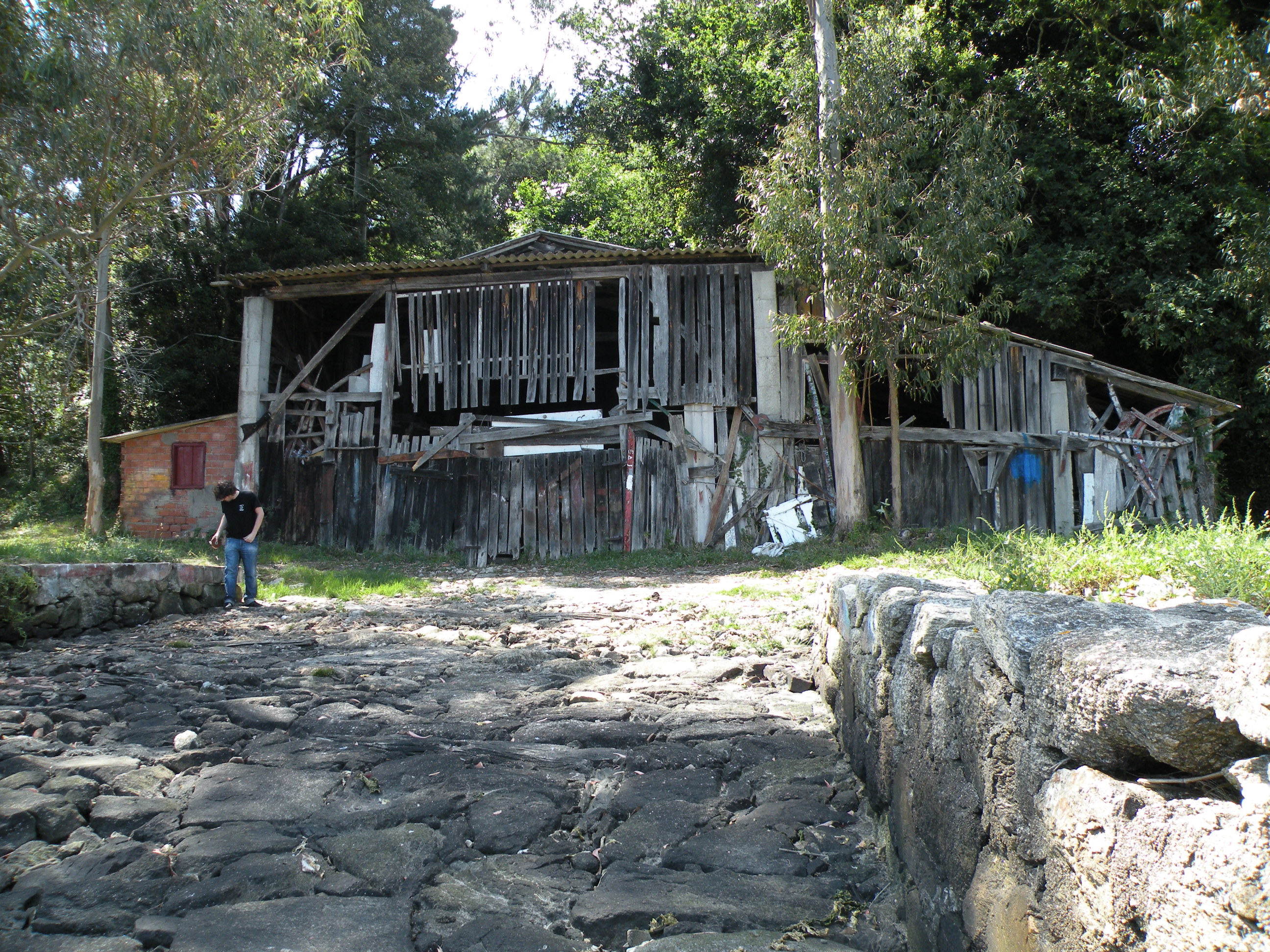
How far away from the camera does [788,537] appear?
14062 mm

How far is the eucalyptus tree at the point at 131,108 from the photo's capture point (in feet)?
30.9

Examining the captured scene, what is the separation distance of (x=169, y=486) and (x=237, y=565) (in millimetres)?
8682

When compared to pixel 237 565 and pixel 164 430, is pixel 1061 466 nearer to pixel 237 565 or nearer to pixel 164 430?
pixel 237 565

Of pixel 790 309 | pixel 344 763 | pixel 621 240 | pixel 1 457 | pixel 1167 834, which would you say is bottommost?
pixel 344 763

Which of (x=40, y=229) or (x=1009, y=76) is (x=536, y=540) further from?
(x=1009, y=76)

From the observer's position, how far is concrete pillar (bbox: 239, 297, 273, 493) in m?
16.1

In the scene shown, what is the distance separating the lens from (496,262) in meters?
15.0

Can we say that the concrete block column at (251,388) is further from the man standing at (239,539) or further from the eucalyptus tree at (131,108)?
the man standing at (239,539)

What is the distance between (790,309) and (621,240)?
12933 mm

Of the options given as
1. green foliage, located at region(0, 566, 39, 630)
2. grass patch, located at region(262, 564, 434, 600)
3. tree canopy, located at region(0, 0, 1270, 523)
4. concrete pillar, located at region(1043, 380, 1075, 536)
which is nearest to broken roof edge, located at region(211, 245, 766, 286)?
tree canopy, located at region(0, 0, 1270, 523)

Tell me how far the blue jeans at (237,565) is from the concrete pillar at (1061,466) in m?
13.0

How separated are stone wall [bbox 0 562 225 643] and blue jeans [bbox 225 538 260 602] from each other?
0.73 feet

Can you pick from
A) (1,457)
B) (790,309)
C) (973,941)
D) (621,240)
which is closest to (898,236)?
(790,309)

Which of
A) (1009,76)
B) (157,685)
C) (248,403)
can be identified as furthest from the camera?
(1009,76)
